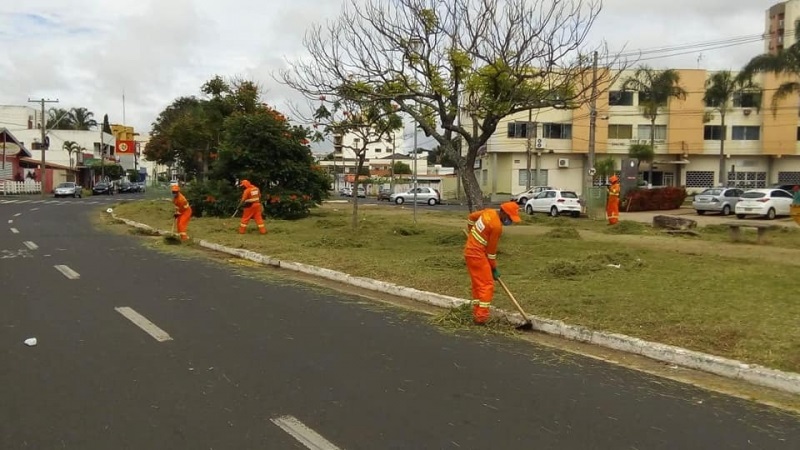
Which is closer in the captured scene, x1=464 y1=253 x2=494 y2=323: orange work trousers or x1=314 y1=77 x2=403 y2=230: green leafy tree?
x1=464 y1=253 x2=494 y2=323: orange work trousers

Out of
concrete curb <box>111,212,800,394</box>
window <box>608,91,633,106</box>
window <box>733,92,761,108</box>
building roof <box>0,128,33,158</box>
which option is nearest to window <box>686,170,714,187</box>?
window <box>733,92,761,108</box>

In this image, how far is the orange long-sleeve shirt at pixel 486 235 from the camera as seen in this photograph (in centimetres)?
779

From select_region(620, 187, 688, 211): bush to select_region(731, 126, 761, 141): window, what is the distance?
24.6 meters

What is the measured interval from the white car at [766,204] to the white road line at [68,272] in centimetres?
2936

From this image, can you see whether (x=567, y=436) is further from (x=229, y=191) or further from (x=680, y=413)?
(x=229, y=191)

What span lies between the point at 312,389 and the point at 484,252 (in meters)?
3.18

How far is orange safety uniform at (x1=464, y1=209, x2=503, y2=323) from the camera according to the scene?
7805 mm

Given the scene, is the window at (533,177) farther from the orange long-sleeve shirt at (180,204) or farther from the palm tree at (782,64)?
the orange long-sleeve shirt at (180,204)

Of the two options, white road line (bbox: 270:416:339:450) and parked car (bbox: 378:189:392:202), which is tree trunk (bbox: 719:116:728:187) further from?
white road line (bbox: 270:416:339:450)

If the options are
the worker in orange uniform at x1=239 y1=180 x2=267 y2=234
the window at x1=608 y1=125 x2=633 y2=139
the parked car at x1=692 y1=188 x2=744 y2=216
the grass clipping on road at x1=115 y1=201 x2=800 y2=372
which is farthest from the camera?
the window at x1=608 y1=125 x2=633 y2=139

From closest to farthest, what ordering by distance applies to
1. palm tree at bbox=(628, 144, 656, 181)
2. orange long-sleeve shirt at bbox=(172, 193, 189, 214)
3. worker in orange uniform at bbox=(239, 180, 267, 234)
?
orange long-sleeve shirt at bbox=(172, 193, 189, 214) < worker in orange uniform at bbox=(239, 180, 267, 234) < palm tree at bbox=(628, 144, 656, 181)

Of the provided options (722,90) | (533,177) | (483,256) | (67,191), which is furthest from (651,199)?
(67,191)

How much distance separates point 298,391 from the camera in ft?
17.5

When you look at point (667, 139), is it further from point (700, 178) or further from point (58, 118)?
point (58, 118)
